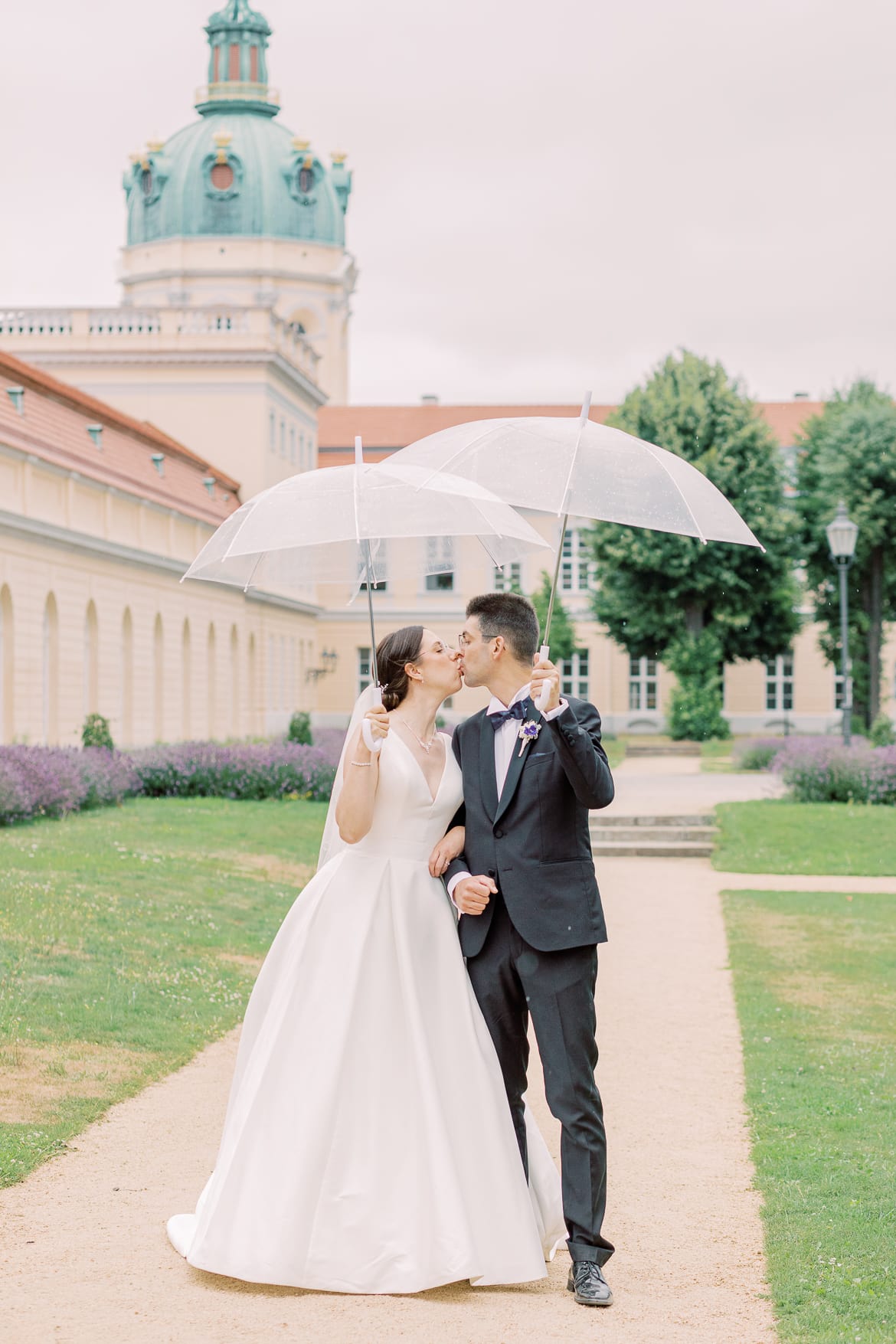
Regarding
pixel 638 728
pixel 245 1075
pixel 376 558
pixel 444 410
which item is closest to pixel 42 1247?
pixel 245 1075

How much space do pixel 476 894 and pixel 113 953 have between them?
6.13 m

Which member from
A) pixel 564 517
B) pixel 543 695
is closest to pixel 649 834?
pixel 564 517

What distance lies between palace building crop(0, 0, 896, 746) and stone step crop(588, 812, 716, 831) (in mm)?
5446

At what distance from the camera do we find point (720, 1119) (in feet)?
24.1

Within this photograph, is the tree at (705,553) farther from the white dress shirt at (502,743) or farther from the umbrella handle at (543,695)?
the umbrella handle at (543,695)

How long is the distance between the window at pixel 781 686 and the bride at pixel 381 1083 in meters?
57.7

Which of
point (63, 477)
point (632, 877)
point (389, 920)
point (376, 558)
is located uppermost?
point (63, 477)

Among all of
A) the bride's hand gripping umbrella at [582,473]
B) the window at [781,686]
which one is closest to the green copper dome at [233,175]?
the window at [781,686]

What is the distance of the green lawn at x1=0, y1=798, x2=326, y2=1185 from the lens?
7559 millimetres

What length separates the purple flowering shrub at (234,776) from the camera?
84.3ft

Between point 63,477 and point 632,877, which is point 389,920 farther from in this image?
point 63,477

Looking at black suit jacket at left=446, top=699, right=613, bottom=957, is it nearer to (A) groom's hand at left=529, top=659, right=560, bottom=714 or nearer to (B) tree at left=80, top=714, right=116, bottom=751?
(A) groom's hand at left=529, top=659, right=560, bottom=714

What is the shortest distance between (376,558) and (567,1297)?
266 cm

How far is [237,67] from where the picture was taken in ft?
264
